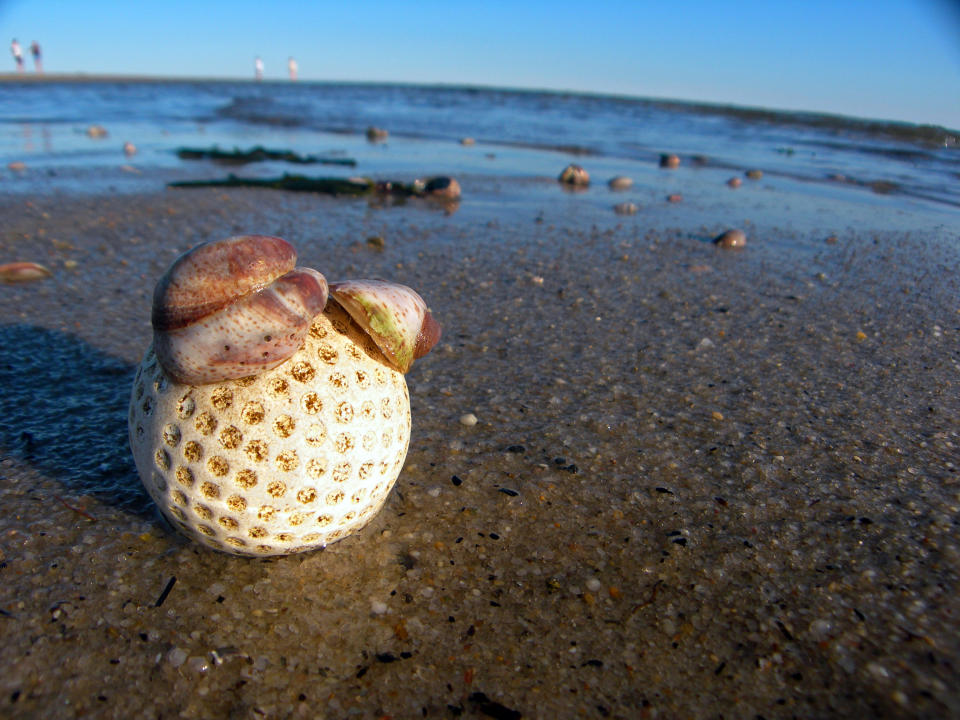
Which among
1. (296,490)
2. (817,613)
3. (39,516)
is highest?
(296,490)

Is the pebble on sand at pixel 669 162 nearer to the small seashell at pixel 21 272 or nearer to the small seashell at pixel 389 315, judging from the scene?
the small seashell at pixel 21 272

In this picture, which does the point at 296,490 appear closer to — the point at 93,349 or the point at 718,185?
the point at 93,349

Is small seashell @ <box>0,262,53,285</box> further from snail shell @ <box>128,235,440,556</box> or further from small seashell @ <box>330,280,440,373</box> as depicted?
small seashell @ <box>330,280,440,373</box>

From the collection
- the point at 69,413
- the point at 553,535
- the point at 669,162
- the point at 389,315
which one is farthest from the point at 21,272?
the point at 669,162

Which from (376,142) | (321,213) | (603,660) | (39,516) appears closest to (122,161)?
(321,213)

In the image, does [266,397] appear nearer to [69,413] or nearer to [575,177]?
[69,413]

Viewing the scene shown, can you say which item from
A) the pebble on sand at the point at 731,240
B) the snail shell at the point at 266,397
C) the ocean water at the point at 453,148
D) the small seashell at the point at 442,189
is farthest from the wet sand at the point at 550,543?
the ocean water at the point at 453,148

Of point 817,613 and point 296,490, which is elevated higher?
point 296,490

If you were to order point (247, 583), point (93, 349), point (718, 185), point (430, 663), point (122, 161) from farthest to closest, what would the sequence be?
point (718, 185), point (122, 161), point (93, 349), point (247, 583), point (430, 663)
